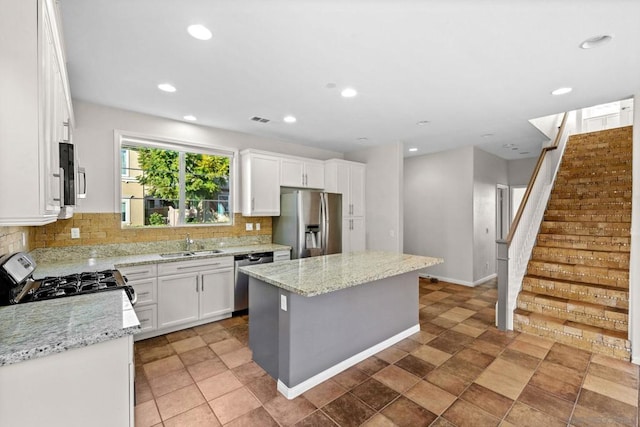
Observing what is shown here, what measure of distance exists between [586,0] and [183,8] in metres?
2.32

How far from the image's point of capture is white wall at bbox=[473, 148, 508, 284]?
552 cm

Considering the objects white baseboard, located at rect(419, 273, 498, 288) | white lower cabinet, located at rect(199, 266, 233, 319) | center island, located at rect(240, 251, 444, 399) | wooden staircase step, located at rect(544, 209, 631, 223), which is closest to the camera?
center island, located at rect(240, 251, 444, 399)

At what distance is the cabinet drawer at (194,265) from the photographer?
10.8 feet

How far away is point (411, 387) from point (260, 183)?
3.21 metres

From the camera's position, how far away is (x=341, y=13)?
5.82ft

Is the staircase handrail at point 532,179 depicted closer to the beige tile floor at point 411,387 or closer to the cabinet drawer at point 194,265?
the beige tile floor at point 411,387

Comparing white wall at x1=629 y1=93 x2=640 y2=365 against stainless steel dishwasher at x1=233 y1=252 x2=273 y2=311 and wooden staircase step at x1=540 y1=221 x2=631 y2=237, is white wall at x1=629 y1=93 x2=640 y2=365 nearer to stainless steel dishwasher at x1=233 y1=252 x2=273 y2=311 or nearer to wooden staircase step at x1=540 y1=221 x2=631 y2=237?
wooden staircase step at x1=540 y1=221 x2=631 y2=237

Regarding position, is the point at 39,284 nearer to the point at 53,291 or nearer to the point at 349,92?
the point at 53,291

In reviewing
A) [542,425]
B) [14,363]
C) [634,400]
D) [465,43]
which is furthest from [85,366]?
[634,400]

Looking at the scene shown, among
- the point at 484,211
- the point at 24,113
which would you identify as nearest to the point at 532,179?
the point at 484,211

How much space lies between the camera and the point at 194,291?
3506 mm

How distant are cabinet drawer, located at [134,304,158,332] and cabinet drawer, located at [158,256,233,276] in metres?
0.38

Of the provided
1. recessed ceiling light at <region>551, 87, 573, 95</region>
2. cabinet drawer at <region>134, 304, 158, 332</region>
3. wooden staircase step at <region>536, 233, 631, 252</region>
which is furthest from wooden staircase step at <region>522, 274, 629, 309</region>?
cabinet drawer at <region>134, 304, 158, 332</region>

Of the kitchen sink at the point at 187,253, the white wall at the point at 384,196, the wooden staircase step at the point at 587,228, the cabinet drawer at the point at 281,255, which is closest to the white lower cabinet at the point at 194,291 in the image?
the kitchen sink at the point at 187,253
